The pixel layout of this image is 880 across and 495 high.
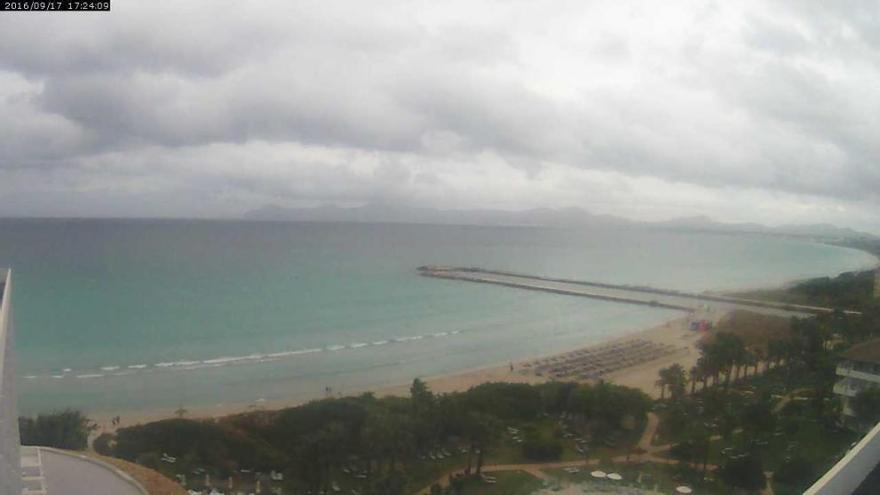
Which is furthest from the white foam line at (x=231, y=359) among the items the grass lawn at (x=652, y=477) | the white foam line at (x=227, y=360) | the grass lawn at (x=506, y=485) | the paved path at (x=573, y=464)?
the grass lawn at (x=652, y=477)

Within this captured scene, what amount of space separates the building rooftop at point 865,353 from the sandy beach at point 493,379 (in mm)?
1960

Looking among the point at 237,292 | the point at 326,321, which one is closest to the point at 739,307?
the point at 326,321

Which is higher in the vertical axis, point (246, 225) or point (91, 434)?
point (246, 225)

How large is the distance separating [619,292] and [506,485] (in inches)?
499

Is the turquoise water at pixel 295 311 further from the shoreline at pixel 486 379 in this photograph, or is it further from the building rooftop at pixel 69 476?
the building rooftop at pixel 69 476

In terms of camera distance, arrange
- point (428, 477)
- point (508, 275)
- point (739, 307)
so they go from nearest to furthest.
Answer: point (428, 477) → point (739, 307) → point (508, 275)

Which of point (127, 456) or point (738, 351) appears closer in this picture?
point (127, 456)

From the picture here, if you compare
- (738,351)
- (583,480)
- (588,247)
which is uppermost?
(588,247)

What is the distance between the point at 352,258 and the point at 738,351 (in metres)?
17.7

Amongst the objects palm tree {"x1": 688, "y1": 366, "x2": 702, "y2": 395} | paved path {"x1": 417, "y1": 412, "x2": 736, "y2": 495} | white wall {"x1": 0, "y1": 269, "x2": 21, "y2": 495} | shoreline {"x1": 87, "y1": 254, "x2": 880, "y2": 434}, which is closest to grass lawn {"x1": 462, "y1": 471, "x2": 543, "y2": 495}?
paved path {"x1": 417, "y1": 412, "x2": 736, "y2": 495}

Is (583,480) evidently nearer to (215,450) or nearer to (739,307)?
(215,450)

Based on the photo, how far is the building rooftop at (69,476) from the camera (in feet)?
12.4

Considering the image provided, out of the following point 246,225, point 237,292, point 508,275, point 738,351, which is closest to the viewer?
point 738,351

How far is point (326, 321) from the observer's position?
13.0 m
